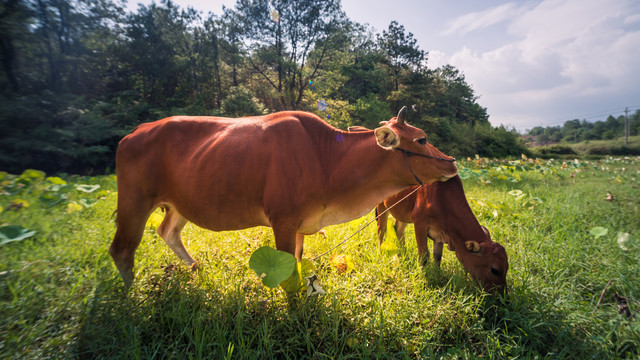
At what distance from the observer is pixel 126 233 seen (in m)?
2.07

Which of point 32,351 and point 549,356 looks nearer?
point 32,351

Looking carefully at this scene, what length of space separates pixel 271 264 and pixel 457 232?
5.44 ft

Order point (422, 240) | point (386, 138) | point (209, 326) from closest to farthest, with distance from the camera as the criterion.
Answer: point (209, 326)
point (386, 138)
point (422, 240)

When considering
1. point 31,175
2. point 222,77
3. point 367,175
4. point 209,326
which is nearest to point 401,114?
point 367,175

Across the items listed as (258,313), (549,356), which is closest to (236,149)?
(258,313)

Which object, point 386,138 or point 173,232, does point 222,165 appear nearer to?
point 173,232

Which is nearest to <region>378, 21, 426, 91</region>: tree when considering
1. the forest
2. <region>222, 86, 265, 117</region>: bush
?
the forest

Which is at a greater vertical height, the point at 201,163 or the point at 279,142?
the point at 279,142

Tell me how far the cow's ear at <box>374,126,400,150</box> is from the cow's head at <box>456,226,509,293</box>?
1.07 meters

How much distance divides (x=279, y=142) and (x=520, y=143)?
36208mm

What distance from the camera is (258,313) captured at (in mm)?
1981

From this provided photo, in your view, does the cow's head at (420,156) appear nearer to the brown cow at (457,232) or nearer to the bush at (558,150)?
the brown cow at (457,232)

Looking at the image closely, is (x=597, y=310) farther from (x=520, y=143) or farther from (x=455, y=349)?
(x=520, y=143)

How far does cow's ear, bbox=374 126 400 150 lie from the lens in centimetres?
190
